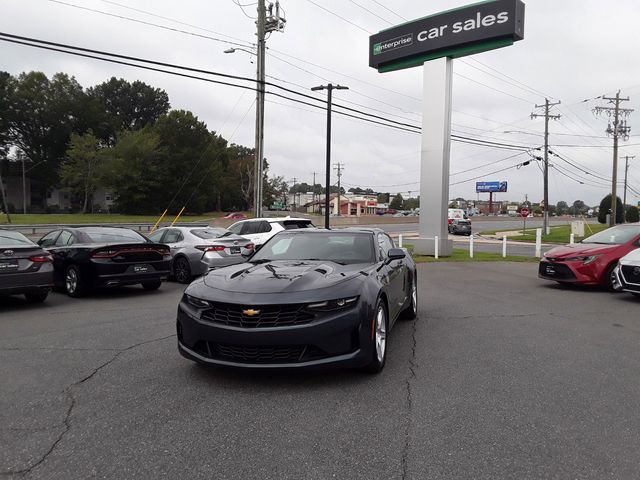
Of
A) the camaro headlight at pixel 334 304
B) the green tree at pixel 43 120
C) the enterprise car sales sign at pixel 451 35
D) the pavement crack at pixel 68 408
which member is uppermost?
the green tree at pixel 43 120

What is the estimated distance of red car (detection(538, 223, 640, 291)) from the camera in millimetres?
10375

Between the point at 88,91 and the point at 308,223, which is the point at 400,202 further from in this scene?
the point at 308,223

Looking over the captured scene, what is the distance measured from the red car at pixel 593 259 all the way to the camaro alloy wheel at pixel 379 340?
7145 mm

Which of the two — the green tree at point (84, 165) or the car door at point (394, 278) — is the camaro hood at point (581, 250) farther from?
the green tree at point (84, 165)

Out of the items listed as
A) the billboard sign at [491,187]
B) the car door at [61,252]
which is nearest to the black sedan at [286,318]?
the car door at [61,252]

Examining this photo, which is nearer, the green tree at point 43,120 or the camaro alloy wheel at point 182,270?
the camaro alloy wheel at point 182,270

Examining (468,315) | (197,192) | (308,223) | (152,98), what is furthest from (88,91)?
(468,315)

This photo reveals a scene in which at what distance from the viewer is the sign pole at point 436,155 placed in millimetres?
19594

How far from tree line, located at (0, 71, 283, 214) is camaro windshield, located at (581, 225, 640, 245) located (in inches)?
2105

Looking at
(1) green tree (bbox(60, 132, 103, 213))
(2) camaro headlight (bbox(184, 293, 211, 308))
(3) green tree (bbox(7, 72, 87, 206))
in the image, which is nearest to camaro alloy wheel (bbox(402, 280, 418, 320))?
(2) camaro headlight (bbox(184, 293, 211, 308))

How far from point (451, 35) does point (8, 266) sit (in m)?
17.4

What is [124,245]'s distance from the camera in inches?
387

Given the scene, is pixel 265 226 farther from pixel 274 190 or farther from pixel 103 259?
pixel 274 190

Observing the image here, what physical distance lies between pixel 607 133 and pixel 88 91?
86963mm
